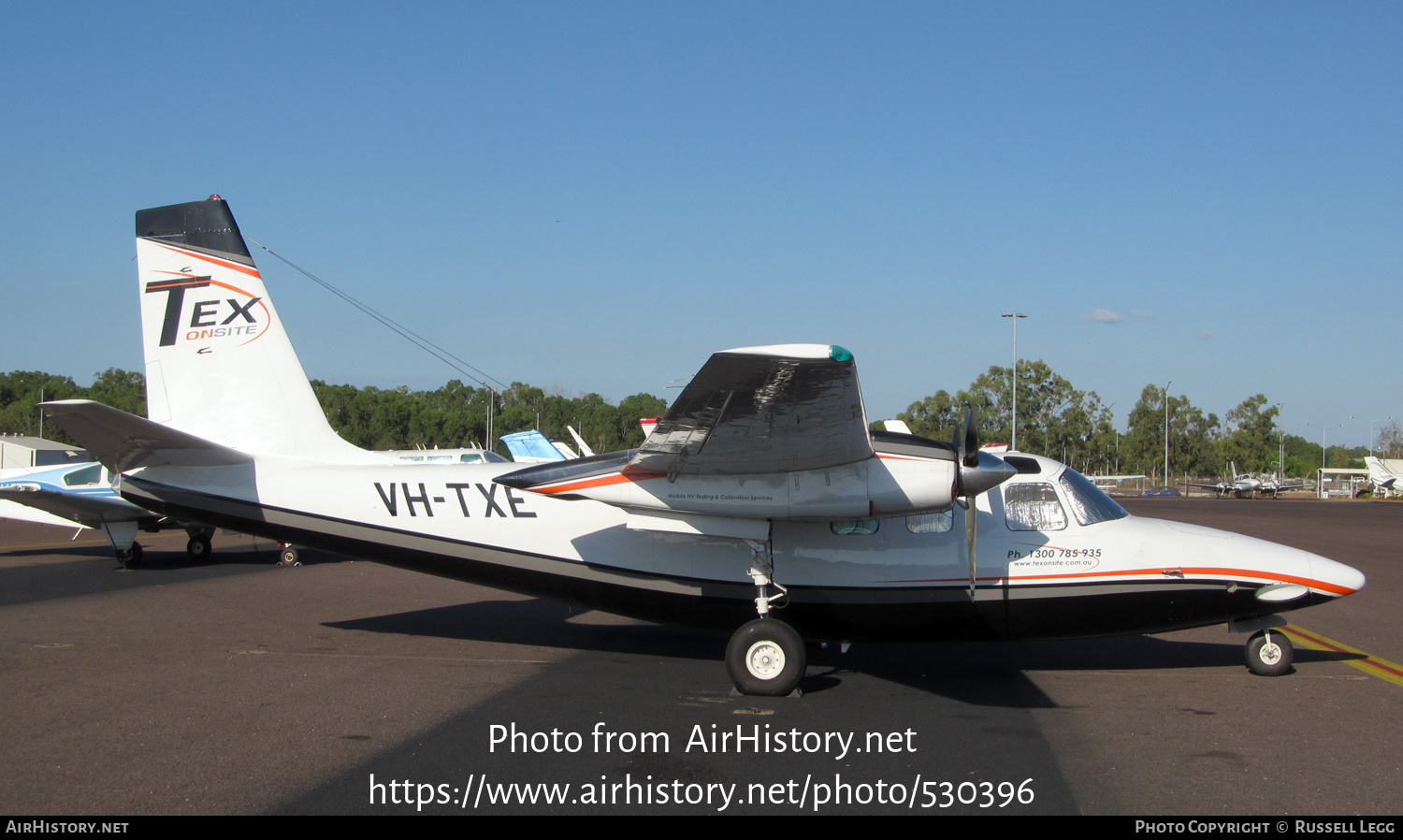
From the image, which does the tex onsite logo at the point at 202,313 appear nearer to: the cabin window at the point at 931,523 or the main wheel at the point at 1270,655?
the cabin window at the point at 931,523

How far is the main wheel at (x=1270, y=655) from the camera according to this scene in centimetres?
862

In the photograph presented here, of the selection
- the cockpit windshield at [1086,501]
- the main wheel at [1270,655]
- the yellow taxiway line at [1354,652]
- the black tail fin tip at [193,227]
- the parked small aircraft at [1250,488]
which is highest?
the black tail fin tip at [193,227]

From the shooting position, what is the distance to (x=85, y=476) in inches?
732

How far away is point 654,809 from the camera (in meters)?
5.20

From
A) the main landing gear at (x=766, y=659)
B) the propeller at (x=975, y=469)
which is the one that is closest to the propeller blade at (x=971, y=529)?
the propeller at (x=975, y=469)

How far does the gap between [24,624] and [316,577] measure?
5537 mm

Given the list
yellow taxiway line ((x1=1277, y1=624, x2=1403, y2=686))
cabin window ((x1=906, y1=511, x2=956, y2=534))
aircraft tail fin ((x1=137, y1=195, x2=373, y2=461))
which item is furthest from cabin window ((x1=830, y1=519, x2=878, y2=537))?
aircraft tail fin ((x1=137, y1=195, x2=373, y2=461))

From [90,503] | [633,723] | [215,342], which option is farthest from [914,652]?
[90,503]

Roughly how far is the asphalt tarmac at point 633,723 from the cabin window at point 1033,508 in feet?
5.00

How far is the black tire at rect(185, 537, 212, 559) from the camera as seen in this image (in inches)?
749

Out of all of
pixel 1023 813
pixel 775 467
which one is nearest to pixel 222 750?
pixel 775 467

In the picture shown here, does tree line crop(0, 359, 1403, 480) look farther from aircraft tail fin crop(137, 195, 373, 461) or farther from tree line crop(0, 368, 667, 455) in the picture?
aircraft tail fin crop(137, 195, 373, 461)
